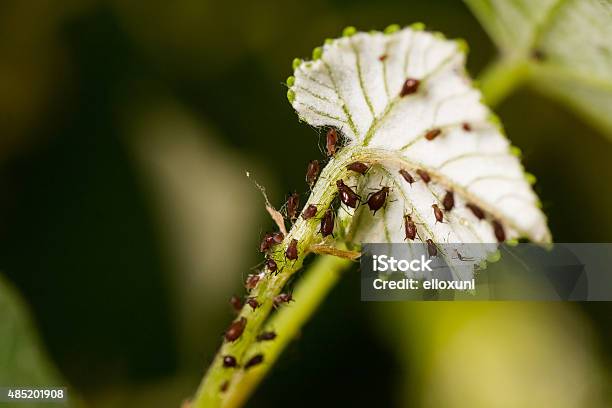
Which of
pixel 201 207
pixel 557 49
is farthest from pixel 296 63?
pixel 201 207

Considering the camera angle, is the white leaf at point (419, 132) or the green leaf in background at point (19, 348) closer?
the white leaf at point (419, 132)

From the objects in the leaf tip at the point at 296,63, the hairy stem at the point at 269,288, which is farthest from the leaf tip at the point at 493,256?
the leaf tip at the point at 296,63

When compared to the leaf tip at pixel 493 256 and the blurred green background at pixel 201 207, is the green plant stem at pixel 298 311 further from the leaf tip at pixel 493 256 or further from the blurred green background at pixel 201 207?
the blurred green background at pixel 201 207

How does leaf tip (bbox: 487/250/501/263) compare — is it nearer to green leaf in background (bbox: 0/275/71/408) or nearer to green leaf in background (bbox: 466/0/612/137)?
green leaf in background (bbox: 466/0/612/137)

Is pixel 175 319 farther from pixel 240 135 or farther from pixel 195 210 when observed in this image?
pixel 240 135

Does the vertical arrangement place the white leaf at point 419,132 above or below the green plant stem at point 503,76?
below

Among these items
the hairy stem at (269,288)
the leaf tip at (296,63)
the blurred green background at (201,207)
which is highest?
the blurred green background at (201,207)

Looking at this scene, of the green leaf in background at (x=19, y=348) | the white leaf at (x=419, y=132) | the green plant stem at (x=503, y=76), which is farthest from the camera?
the green plant stem at (x=503, y=76)
